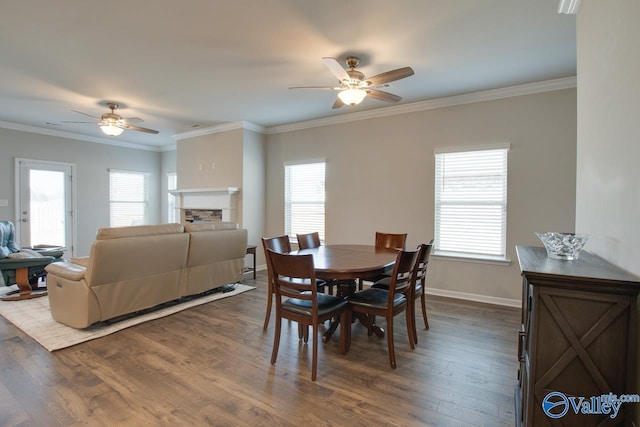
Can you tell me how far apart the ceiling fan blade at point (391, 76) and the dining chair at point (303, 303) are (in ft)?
5.51

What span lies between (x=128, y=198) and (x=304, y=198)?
15.3 ft

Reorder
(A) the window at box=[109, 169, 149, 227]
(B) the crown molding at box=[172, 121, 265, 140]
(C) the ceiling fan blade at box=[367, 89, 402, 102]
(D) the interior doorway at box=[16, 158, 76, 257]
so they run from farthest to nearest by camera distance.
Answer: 1. (A) the window at box=[109, 169, 149, 227]
2. (D) the interior doorway at box=[16, 158, 76, 257]
3. (B) the crown molding at box=[172, 121, 265, 140]
4. (C) the ceiling fan blade at box=[367, 89, 402, 102]

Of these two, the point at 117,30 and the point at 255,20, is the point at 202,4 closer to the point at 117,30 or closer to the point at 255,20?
the point at 255,20

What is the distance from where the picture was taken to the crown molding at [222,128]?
19.5 ft

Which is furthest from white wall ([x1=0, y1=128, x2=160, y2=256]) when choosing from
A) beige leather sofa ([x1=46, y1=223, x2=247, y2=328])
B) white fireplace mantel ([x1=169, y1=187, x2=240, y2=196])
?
beige leather sofa ([x1=46, y1=223, x2=247, y2=328])

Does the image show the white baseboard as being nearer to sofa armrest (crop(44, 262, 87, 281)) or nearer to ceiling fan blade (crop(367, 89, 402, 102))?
ceiling fan blade (crop(367, 89, 402, 102))

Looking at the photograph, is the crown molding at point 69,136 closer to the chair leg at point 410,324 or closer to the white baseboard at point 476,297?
the white baseboard at point 476,297

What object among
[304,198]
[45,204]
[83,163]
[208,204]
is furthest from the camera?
[83,163]

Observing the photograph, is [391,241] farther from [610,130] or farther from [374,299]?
[610,130]

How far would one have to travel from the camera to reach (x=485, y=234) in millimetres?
4320

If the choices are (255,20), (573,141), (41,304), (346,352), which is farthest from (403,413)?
(41,304)

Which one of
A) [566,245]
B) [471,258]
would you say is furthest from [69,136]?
[566,245]

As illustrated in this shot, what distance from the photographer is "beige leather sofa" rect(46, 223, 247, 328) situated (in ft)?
10.3

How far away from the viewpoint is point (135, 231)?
345 cm
